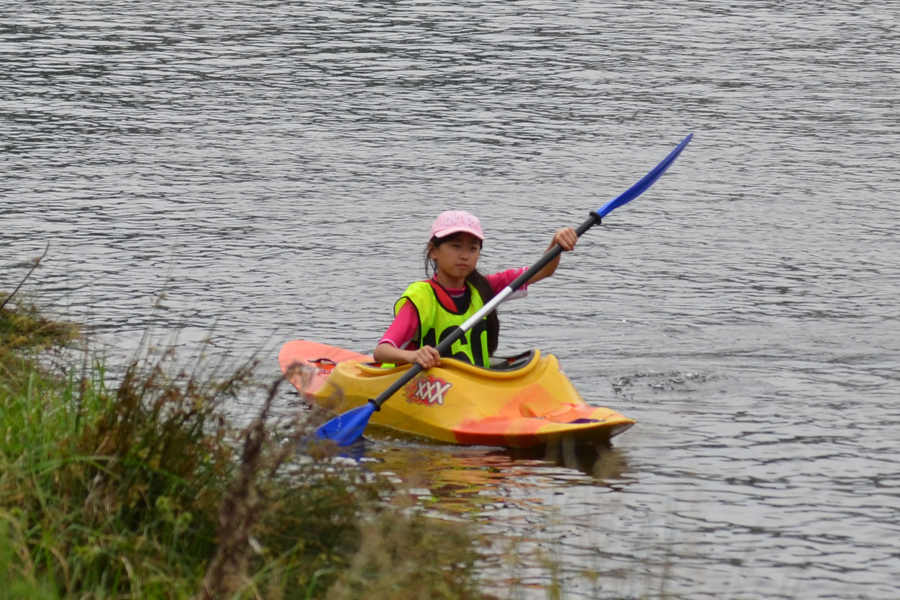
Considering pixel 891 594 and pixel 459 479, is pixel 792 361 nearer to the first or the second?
pixel 459 479

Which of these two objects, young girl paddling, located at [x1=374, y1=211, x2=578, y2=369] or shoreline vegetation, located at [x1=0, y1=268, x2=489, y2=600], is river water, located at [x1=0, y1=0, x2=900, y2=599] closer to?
shoreline vegetation, located at [x1=0, y1=268, x2=489, y2=600]

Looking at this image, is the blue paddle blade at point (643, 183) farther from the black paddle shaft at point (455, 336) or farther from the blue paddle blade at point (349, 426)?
the blue paddle blade at point (349, 426)

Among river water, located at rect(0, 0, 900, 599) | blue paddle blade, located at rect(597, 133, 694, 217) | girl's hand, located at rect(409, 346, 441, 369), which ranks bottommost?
river water, located at rect(0, 0, 900, 599)

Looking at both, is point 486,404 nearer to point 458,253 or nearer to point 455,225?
point 458,253

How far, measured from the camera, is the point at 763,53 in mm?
19422

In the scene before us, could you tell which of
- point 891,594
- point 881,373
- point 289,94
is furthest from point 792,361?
point 289,94

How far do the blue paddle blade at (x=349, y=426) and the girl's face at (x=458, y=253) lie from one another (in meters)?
0.86

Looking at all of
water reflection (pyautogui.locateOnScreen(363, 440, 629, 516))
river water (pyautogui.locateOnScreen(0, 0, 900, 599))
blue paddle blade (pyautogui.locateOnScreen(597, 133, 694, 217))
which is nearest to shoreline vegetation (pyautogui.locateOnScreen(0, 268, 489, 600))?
river water (pyautogui.locateOnScreen(0, 0, 900, 599))

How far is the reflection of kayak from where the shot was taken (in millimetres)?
6605

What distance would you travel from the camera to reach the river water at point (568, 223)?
5.84 metres

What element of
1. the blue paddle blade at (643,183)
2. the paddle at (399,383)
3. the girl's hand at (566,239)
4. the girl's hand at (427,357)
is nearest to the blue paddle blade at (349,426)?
the paddle at (399,383)

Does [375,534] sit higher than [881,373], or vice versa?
[375,534]

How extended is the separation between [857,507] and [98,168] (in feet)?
29.7

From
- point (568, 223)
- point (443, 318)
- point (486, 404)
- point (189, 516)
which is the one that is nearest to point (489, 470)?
point (486, 404)
